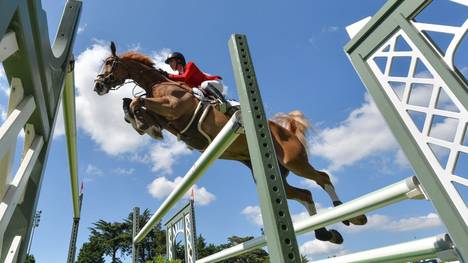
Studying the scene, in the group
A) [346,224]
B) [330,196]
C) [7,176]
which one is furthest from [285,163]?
[7,176]

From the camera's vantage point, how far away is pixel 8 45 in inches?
24.5

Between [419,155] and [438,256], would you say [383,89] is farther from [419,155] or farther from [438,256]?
[438,256]

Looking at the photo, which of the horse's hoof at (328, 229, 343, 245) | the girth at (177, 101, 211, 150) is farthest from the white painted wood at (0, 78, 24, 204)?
the horse's hoof at (328, 229, 343, 245)

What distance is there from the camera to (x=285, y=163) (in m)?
2.72

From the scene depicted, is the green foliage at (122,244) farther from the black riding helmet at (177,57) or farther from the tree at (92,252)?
the black riding helmet at (177,57)

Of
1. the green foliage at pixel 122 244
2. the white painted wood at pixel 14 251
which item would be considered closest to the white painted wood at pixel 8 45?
the white painted wood at pixel 14 251

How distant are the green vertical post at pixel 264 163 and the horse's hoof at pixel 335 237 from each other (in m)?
1.93

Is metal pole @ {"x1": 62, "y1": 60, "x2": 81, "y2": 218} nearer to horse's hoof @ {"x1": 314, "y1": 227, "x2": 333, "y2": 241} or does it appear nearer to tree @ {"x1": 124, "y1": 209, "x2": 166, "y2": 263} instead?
horse's hoof @ {"x1": 314, "y1": 227, "x2": 333, "y2": 241}

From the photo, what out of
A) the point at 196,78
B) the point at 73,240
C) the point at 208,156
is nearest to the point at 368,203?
the point at 208,156

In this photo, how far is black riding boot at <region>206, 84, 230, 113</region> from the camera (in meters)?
2.62

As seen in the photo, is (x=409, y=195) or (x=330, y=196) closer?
(x=409, y=195)

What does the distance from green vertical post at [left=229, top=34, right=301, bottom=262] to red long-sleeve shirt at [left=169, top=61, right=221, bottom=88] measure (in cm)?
218

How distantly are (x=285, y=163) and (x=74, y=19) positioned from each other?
1965 millimetres

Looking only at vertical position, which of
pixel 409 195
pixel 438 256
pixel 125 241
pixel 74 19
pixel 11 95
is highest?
pixel 125 241
